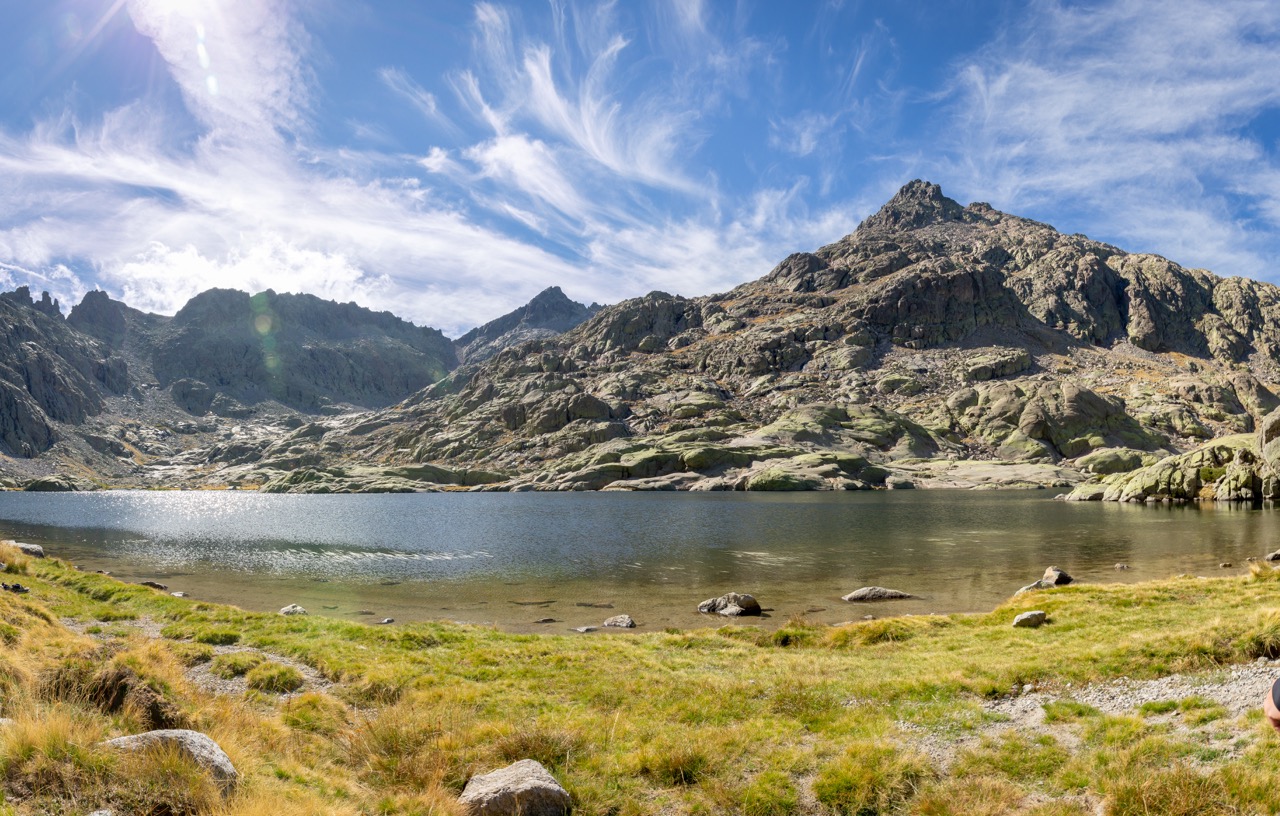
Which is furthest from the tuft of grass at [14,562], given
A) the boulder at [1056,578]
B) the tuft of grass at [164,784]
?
the boulder at [1056,578]

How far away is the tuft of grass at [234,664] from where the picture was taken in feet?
70.2

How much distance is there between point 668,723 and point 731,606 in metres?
22.0

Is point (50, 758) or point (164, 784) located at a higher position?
point (50, 758)

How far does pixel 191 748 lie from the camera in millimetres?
10227

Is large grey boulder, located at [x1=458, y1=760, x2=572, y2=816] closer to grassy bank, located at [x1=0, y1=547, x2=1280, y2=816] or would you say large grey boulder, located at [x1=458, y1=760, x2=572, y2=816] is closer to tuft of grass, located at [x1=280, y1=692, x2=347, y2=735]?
grassy bank, located at [x1=0, y1=547, x2=1280, y2=816]

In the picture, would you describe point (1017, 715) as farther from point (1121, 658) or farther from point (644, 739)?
point (644, 739)

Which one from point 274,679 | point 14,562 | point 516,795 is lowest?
point 14,562

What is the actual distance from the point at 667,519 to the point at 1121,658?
3341 inches

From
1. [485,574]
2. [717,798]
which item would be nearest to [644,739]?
[717,798]

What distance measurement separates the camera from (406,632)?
2764 cm

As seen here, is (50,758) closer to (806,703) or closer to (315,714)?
(315,714)

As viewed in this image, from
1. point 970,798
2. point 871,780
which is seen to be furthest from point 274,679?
point 970,798

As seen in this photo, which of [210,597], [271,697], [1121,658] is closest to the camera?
[1121,658]

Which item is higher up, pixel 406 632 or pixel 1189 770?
pixel 1189 770
